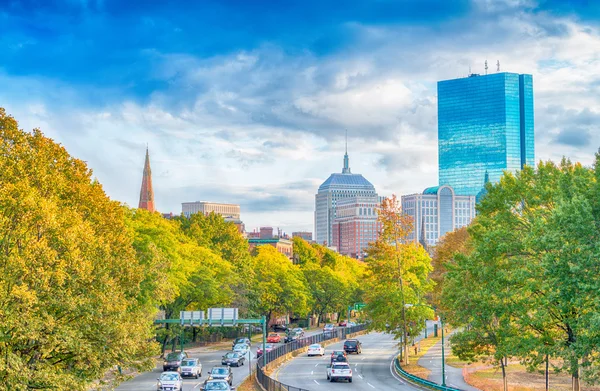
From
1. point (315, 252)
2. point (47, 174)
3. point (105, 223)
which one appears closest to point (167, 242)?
point (105, 223)

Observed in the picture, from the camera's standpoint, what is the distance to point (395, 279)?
84750 millimetres

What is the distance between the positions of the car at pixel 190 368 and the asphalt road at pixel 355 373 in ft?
22.0

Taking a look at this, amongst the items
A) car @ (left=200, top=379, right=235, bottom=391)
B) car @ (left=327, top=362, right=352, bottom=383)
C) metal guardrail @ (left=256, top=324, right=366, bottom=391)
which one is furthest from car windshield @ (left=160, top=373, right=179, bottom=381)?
car @ (left=327, top=362, right=352, bottom=383)

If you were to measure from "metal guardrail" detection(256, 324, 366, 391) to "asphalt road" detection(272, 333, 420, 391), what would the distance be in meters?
1.50

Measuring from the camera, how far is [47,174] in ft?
151

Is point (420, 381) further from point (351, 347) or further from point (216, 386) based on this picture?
point (351, 347)

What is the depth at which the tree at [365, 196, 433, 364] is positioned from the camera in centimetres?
8250

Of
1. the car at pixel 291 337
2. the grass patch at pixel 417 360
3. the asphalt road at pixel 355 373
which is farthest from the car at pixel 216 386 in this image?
the car at pixel 291 337

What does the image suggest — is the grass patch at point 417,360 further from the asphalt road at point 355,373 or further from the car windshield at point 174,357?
the car windshield at point 174,357

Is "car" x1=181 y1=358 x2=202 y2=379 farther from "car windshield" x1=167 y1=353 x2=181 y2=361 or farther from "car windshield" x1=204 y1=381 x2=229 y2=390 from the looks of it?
"car windshield" x1=204 y1=381 x2=229 y2=390

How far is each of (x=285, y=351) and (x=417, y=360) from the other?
47.5 ft

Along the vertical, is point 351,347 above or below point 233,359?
below

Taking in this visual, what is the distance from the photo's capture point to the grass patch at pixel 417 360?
2975 inches

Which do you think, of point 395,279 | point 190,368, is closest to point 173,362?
point 190,368
